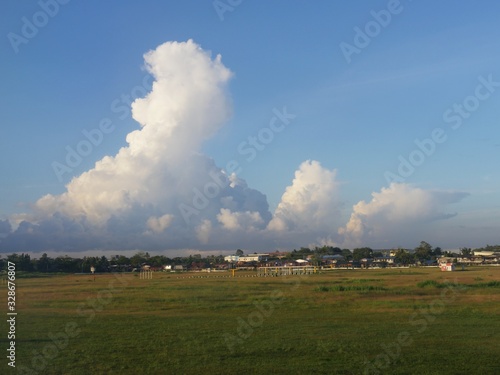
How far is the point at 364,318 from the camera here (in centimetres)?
2452

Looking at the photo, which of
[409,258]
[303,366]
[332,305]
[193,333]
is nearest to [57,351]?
[193,333]

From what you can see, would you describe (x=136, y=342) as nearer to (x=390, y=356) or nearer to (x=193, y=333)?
(x=193, y=333)

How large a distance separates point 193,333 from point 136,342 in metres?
2.68

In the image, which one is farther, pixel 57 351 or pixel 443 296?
pixel 443 296

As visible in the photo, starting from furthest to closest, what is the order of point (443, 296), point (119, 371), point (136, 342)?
point (443, 296) < point (136, 342) < point (119, 371)
